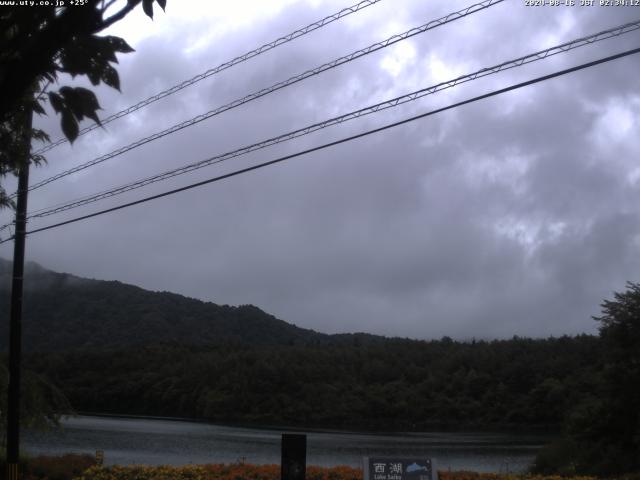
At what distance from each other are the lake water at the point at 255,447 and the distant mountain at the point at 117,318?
6.73 m

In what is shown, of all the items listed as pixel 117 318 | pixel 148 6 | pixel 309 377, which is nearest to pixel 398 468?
pixel 148 6

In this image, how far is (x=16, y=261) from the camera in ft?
49.7

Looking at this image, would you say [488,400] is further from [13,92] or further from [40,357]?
[13,92]

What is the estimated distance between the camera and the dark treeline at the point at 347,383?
4475 centimetres

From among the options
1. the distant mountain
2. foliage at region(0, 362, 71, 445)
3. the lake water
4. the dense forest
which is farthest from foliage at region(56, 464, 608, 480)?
the dense forest

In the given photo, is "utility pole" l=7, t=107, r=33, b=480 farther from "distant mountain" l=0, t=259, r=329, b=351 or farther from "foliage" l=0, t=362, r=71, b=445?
"distant mountain" l=0, t=259, r=329, b=351

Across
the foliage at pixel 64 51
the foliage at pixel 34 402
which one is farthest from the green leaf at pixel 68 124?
the foliage at pixel 34 402

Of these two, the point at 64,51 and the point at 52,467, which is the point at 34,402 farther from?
the point at 64,51

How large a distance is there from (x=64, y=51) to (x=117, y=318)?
69.8 meters

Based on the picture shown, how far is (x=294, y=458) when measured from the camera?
11.1 m

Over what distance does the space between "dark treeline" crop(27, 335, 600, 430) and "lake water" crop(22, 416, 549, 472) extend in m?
5.06

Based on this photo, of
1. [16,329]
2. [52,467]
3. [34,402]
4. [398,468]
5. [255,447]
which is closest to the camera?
[398,468]

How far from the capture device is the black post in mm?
11055

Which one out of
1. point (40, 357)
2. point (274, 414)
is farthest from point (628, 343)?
point (274, 414)
